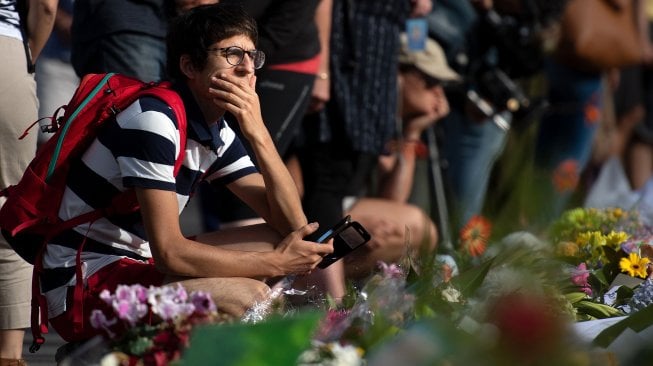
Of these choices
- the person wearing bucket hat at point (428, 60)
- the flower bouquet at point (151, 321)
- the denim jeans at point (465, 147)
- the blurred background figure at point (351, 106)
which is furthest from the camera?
the denim jeans at point (465, 147)

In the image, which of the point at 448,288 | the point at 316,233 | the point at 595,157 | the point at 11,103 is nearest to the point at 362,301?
the point at 448,288

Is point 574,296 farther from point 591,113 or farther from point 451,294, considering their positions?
point 591,113

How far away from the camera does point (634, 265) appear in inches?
168

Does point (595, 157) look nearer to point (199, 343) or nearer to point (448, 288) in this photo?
point (448, 288)

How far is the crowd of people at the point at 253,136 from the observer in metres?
3.51

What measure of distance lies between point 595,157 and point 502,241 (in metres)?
5.37

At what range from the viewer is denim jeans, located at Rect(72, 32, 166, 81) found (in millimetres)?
4469

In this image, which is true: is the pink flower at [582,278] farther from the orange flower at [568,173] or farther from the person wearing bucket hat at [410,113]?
the orange flower at [568,173]

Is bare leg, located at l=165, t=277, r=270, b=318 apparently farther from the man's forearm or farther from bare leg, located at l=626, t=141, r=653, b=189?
bare leg, located at l=626, t=141, r=653, b=189

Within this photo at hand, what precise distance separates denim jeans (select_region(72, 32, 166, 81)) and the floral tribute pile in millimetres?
1081

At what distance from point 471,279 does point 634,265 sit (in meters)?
0.83

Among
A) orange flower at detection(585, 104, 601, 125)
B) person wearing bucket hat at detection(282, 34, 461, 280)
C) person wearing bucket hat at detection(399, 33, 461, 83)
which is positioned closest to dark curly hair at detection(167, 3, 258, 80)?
person wearing bucket hat at detection(282, 34, 461, 280)

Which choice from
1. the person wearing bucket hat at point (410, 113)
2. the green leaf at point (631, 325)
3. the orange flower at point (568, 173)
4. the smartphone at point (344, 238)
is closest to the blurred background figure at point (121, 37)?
the smartphone at point (344, 238)

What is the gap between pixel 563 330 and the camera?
2381mm
